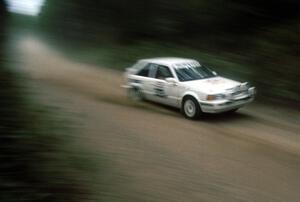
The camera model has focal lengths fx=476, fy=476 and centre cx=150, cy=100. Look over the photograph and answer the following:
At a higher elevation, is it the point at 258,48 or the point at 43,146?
the point at 258,48

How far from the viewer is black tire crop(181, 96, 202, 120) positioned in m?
10.6

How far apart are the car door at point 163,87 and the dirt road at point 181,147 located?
0.25m

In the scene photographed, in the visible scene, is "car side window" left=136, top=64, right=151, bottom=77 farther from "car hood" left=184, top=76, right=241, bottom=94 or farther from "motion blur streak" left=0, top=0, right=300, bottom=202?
"car hood" left=184, top=76, right=241, bottom=94

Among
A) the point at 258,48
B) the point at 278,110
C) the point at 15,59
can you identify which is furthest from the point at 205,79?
the point at 15,59

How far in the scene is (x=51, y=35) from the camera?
24438mm

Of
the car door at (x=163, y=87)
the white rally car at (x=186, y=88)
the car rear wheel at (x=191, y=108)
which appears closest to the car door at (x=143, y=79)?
the white rally car at (x=186, y=88)

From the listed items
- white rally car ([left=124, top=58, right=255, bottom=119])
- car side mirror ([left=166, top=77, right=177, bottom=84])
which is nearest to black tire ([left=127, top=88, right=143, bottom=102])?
white rally car ([left=124, top=58, right=255, bottom=119])

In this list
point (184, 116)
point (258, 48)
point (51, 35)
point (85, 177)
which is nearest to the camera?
point (85, 177)

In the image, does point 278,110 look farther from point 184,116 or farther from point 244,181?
point 244,181

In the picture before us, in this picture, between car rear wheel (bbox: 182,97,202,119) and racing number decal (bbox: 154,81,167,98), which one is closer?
car rear wheel (bbox: 182,97,202,119)

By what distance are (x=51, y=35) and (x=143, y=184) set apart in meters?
19.0

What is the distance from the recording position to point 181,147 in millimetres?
8703

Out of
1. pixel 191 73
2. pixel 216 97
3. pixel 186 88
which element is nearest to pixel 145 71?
pixel 191 73

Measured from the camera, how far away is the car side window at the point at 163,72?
1161cm
